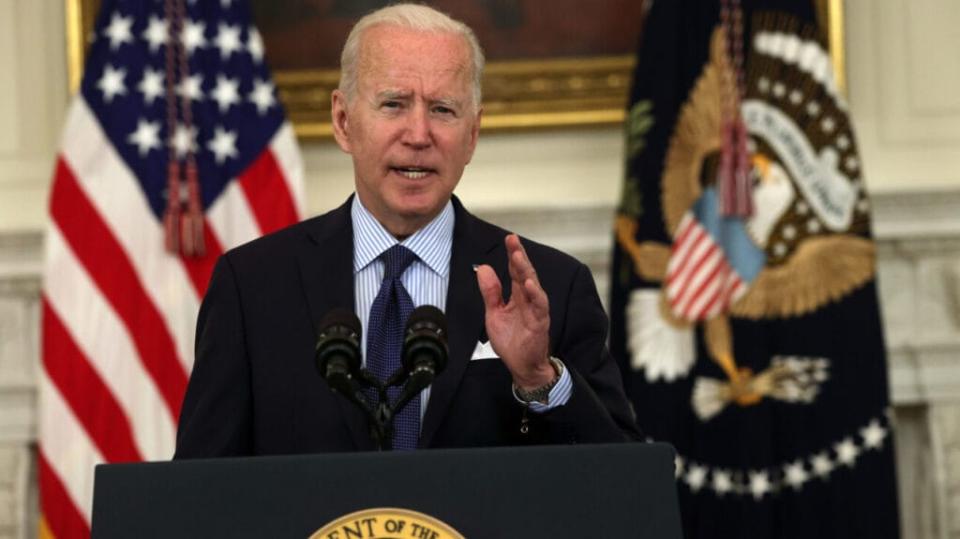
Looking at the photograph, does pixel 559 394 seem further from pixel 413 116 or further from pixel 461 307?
pixel 413 116

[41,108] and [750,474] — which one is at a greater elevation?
[41,108]

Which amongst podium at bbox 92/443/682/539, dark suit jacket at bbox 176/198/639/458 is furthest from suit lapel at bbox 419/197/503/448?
podium at bbox 92/443/682/539

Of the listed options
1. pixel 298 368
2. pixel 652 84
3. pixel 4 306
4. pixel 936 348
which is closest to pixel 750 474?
pixel 936 348

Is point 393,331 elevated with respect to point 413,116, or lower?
lower

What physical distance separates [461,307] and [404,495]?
75 cm

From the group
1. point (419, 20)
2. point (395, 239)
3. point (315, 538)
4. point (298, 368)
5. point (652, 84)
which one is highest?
point (652, 84)

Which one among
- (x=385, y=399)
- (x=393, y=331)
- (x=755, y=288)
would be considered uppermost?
(x=755, y=288)

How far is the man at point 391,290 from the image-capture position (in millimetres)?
2602

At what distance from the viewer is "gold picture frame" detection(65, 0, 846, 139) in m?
6.08

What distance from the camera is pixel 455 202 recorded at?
289 cm

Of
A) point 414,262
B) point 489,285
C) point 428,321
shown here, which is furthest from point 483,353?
point 428,321

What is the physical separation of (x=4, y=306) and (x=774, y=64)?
291 centimetres

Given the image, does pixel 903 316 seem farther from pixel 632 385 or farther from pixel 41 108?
pixel 41 108

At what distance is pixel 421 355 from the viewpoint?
2.19 metres
